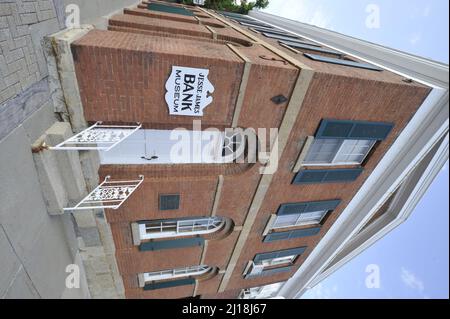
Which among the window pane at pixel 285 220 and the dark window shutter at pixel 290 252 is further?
the dark window shutter at pixel 290 252

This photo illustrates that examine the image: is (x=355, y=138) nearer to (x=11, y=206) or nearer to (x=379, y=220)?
(x=379, y=220)

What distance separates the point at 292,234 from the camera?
8.89 m

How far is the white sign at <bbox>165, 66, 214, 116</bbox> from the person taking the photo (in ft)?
15.0

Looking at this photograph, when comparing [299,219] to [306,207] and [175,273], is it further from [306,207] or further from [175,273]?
[175,273]

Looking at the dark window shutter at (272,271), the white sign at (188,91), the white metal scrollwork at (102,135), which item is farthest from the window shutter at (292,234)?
the white metal scrollwork at (102,135)

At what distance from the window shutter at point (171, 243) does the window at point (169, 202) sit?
1.61 m

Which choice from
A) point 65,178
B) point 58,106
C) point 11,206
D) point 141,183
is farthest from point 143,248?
point 58,106

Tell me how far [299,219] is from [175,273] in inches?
198

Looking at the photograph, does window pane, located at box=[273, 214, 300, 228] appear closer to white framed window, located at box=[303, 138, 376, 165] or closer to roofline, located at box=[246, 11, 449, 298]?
roofline, located at box=[246, 11, 449, 298]

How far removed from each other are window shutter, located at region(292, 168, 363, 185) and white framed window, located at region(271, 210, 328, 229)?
172cm

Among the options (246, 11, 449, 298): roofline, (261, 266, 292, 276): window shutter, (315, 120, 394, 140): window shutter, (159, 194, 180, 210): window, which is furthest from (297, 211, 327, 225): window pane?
(159, 194, 180, 210): window

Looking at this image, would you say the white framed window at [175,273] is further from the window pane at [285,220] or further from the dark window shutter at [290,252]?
the window pane at [285,220]

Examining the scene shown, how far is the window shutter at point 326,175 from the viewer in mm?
6914

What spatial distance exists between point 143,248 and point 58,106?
4.67 metres
